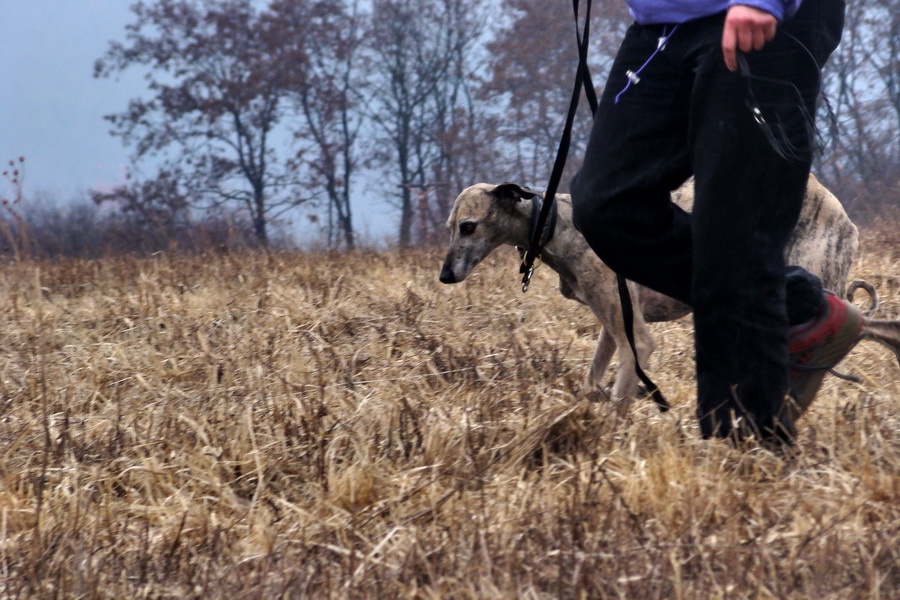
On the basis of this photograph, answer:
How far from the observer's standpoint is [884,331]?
3650 mm

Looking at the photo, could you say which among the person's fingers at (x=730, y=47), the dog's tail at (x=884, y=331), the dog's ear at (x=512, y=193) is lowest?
the dog's tail at (x=884, y=331)

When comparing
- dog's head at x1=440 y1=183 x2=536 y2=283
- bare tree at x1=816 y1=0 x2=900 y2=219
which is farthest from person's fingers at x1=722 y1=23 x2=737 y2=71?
bare tree at x1=816 y1=0 x2=900 y2=219

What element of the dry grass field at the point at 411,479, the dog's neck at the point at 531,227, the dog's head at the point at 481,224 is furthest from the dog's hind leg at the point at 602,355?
the dog's head at the point at 481,224

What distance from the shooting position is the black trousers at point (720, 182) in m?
2.62

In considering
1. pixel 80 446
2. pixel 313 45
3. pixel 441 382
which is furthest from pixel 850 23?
pixel 80 446

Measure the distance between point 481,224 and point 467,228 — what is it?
0.28 feet

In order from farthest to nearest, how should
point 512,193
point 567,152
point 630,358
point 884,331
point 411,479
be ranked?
point 512,193
point 630,358
point 884,331
point 567,152
point 411,479

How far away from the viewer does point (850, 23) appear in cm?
1670

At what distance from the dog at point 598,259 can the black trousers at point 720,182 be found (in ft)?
3.78

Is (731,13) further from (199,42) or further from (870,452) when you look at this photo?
(199,42)

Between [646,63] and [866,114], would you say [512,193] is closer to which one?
[646,63]

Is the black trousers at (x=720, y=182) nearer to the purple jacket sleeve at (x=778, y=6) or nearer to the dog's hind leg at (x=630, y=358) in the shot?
the purple jacket sleeve at (x=778, y=6)

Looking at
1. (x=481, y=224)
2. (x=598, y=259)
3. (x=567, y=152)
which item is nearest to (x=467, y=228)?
(x=481, y=224)

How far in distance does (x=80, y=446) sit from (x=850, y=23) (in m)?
16.3
